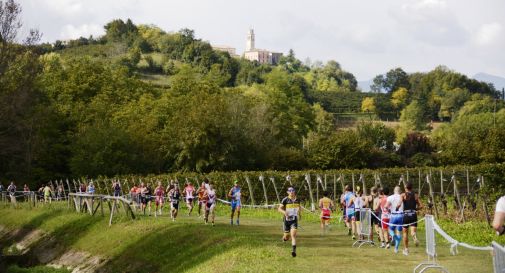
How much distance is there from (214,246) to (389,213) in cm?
718

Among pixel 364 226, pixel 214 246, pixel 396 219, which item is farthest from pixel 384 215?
pixel 214 246

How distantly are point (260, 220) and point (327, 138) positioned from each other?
51.8 m

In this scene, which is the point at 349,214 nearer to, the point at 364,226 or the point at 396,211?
the point at 364,226

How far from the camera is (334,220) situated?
1533 inches

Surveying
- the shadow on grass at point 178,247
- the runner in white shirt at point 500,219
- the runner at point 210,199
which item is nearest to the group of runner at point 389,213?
the shadow on grass at point 178,247

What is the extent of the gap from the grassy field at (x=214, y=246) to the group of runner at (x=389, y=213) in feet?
2.03

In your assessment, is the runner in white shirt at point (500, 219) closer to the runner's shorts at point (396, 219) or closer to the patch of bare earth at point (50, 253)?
the runner's shorts at point (396, 219)

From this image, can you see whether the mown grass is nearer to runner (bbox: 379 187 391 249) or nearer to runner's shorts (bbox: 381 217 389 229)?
runner (bbox: 379 187 391 249)

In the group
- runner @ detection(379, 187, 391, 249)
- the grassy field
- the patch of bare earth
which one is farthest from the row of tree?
runner @ detection(379, 187, 391, 249)

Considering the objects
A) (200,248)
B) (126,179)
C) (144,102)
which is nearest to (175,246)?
(200,248)

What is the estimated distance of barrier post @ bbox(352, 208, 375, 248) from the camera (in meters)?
26.3

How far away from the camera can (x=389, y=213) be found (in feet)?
79.2

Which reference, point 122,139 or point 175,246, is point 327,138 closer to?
point 122,139

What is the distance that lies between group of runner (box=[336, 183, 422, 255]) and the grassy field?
2.03ft
